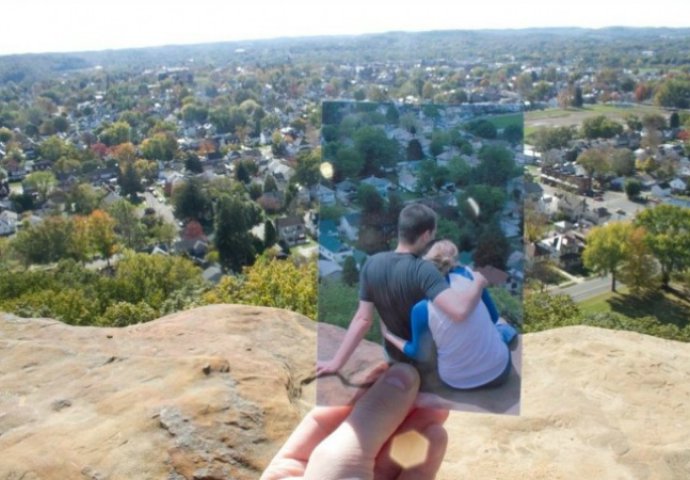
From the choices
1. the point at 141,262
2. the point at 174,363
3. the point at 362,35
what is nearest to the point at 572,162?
the point at 141,262

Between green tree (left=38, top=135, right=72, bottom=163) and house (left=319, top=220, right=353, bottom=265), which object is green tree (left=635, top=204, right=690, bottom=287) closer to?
house (left=319, top=220, right=353, bottom=265)

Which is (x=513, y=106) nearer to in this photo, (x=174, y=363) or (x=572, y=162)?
(x=174, y=363)

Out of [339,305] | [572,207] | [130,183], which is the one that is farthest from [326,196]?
[130,183]

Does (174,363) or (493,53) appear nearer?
(174,363)

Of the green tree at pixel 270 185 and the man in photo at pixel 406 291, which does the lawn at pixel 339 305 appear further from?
the green tree at pixel 270 185

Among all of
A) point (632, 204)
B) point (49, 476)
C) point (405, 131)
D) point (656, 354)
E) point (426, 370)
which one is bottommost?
point (632, 204)

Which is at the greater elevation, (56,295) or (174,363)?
(174,363)

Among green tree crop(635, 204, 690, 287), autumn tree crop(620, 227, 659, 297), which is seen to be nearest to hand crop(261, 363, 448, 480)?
autumn tree crop(620, 227, 659, 297)
